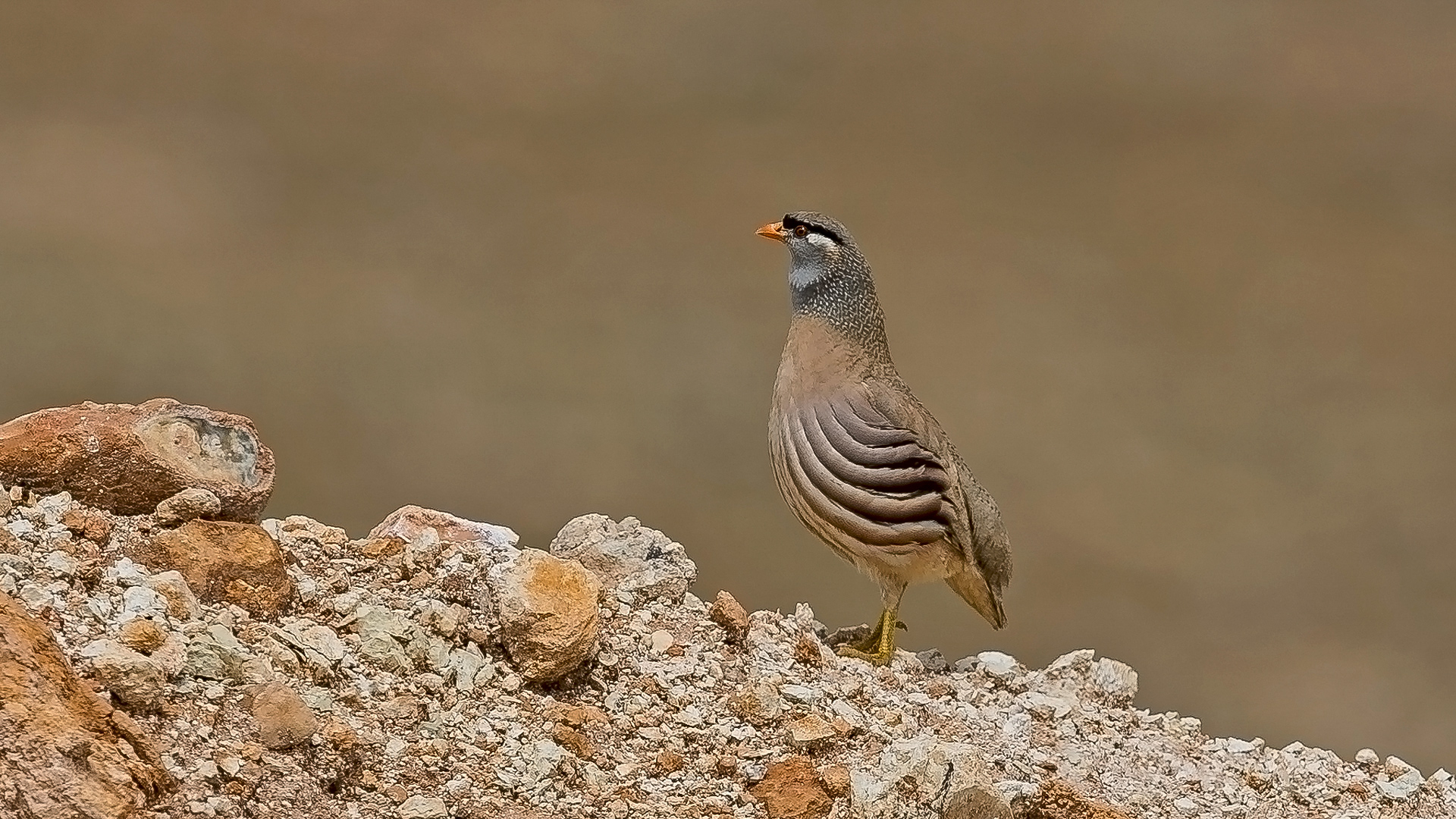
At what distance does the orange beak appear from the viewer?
488 cm

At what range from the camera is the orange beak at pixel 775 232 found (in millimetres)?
4883

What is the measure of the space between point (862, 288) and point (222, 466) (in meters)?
2.03

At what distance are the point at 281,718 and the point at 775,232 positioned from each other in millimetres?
2331

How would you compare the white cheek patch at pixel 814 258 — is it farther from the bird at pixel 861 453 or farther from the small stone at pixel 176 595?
the small stone at pixel 176 595

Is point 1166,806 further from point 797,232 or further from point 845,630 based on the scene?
point 797,232

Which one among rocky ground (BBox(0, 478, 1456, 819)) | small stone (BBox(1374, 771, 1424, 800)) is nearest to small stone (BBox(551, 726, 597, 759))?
rocky ground (BBox(0, 478, 1456, 819))

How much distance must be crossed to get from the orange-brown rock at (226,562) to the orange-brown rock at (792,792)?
115cm

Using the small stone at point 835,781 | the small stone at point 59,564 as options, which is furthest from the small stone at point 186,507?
the small stone at point 835,781

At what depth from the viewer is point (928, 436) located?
4.78 m

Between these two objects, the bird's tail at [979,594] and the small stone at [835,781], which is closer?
the small stone at [835,781]

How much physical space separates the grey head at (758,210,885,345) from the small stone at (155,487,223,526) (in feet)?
6.37

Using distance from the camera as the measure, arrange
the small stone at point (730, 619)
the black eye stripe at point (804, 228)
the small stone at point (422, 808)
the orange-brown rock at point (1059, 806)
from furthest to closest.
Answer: the black eye stripe at point (804, 228)
the small stone at point (730, 619)
the orange-brown rock at point (1059, 806)
the small stone at point (422, 808)

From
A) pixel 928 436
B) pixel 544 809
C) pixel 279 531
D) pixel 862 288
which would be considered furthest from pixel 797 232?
pixel 544 809

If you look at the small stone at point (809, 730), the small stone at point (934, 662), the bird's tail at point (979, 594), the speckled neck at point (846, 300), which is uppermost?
the speckled neck at point (846, 300)
